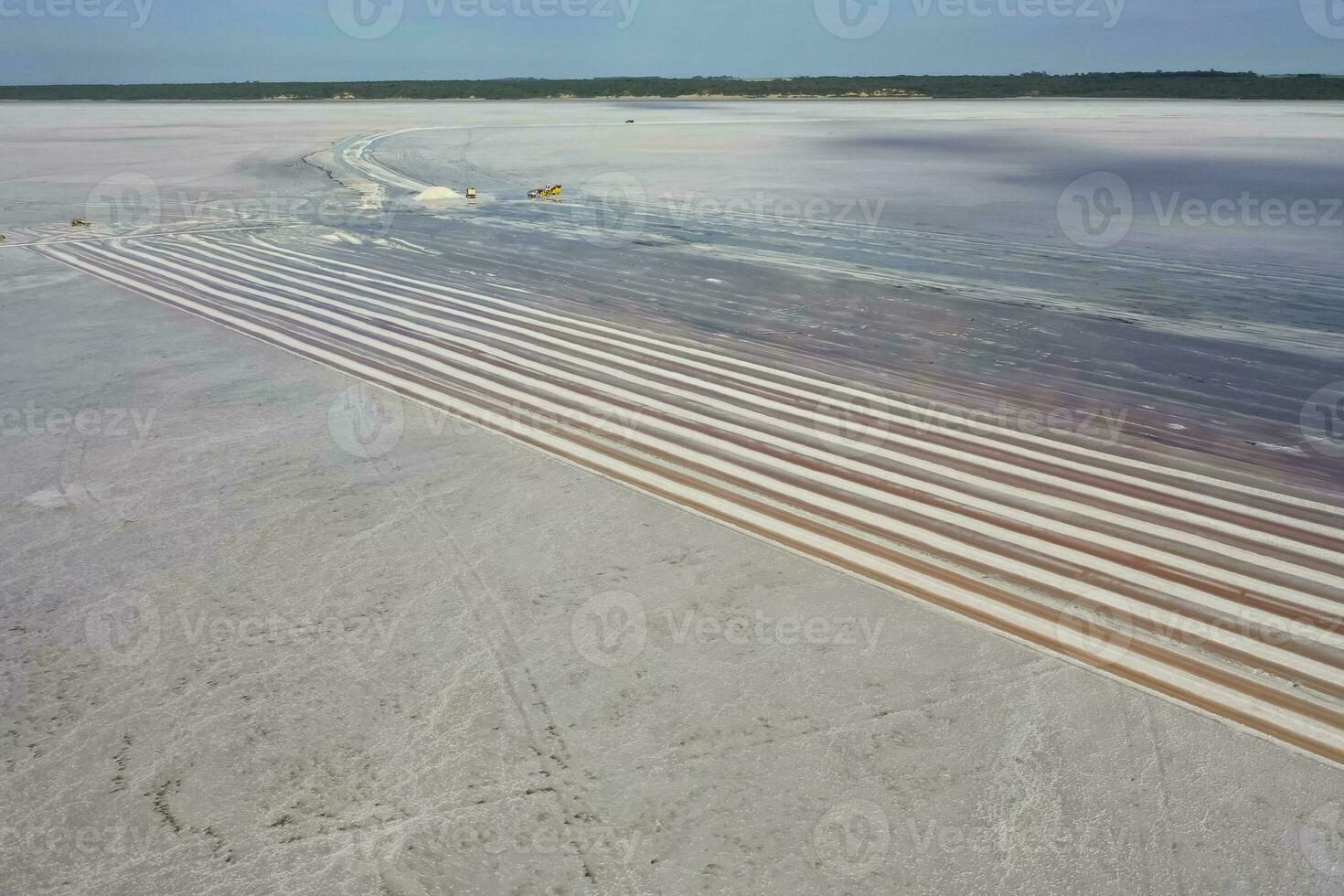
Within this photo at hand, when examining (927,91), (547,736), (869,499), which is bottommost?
(547,736)

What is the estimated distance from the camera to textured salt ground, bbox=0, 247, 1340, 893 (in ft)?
9.91

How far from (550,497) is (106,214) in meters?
15.7

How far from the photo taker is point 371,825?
3146mm

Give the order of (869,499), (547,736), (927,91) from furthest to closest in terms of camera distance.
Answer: (927,91) < (869,499) < (547,736)

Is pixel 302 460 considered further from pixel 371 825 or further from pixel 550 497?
pixel 371 825

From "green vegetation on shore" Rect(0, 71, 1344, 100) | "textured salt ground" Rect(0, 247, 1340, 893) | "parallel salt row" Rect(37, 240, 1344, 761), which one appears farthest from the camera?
"green vegetation on shore" Rect(0, 71, 1344, 100)

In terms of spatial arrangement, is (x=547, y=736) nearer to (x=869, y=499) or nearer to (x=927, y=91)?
(x=869, y=499)

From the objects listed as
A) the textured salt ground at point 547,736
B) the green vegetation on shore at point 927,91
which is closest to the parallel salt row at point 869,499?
the textured salt ground at point 547,736

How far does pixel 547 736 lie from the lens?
3580mm

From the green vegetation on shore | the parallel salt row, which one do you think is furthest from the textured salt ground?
the green vegetation on shore

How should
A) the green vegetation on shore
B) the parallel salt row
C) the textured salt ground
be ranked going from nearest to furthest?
the textured salt ground < the parallel salt row < the green vegetation on shore

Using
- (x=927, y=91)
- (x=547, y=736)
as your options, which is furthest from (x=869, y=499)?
(x=927, y=91)

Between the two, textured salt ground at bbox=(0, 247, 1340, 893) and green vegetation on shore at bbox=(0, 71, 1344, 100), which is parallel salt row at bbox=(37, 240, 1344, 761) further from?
green vegetation on shore at bbox=(0, 71, 1344, 100)

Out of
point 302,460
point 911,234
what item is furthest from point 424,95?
point 302,460
